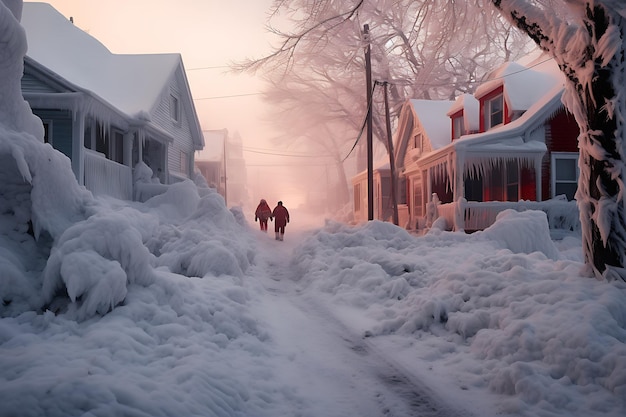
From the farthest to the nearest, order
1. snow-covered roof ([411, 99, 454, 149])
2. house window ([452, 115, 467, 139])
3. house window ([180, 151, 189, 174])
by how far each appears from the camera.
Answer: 1. house window ([180, 151, 189, 174])
2. snow-covered roof ([411, 99, 454, 149])
3. house window ([452, 115, 467, 139])

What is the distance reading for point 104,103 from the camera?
13391 millimetres

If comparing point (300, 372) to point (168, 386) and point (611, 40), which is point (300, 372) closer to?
point (168, 386)

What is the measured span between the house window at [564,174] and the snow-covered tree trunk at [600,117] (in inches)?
570

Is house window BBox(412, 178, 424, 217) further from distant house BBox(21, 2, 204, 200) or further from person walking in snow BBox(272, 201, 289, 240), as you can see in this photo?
distant house BBox(21, 2, 204, 200)

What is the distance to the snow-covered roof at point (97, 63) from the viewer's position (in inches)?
605

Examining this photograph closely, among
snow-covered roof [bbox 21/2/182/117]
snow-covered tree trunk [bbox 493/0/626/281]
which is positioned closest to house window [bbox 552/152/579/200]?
snow-covered tree trunk [bbox 493/0/626/281]

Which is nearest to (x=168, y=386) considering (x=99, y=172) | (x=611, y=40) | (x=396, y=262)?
(x=611, y=40)

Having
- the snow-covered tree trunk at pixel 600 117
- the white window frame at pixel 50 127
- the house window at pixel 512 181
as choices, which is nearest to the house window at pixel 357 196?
the house window at pixel 512 181

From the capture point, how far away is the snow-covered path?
12.5 feet

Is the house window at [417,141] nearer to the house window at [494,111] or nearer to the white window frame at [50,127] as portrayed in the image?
the house window at [494,111]

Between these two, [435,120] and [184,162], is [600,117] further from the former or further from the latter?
[184,162]

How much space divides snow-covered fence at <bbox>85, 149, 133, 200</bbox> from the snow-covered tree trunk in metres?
12.3

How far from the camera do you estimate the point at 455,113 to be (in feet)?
75.1

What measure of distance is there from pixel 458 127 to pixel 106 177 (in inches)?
687
